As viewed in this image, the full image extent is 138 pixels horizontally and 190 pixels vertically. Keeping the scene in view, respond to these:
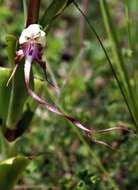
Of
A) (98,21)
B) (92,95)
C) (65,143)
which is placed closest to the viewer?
(65,143)

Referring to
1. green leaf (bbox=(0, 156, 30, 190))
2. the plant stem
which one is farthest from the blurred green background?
the plant stem

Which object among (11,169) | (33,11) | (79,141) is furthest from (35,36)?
(79,141)

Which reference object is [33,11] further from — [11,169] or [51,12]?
[11,169]

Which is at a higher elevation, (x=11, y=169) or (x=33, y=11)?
(x=33, y=11)

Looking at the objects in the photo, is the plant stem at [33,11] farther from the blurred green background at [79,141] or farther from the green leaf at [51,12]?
the blurred green background at [79,141]

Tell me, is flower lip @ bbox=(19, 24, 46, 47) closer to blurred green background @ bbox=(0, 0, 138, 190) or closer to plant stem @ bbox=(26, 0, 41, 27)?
plant stem @ bbox=(26, 0, 41, 27)

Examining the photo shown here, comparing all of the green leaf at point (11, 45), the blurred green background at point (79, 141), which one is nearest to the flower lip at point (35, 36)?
the green leaf at point (11, 45)

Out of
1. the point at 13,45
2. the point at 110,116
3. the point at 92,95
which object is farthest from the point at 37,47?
the point at 92,95

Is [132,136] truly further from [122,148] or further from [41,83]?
[41,83]
